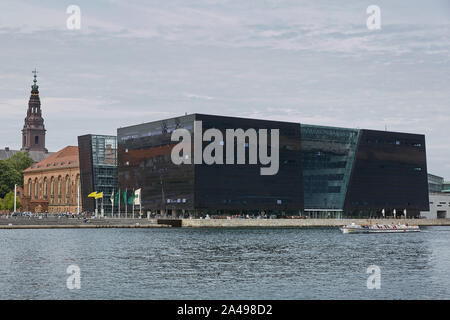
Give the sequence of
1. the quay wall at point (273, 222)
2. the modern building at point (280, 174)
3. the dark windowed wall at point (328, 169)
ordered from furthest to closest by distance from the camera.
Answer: the dark windowed wall at point (328, 169) → the modern building at point (280, 174) → the quay wall at point (273, 222)

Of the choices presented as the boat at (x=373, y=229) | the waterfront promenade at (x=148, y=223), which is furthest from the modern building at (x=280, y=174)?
the boat at (x=373, y=229)

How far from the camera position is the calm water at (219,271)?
4825 cm

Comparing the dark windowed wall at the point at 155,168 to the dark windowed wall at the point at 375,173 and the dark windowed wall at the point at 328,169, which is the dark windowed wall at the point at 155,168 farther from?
the dark windowed wall at the point at 375,173

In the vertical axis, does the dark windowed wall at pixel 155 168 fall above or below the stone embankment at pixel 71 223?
above

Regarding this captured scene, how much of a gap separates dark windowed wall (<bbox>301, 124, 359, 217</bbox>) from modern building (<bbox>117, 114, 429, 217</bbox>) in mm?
262

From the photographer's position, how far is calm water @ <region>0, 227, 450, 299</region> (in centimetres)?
4825

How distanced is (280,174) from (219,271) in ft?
378

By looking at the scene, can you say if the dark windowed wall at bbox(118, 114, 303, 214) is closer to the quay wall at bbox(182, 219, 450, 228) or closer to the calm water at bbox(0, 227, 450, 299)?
the quay wall at bbox(182, 219, 450, 228)

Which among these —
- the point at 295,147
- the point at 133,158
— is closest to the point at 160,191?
the point at 133,158

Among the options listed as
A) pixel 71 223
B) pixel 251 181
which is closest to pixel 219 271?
pixel 71 223

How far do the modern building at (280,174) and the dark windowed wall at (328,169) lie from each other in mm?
262
